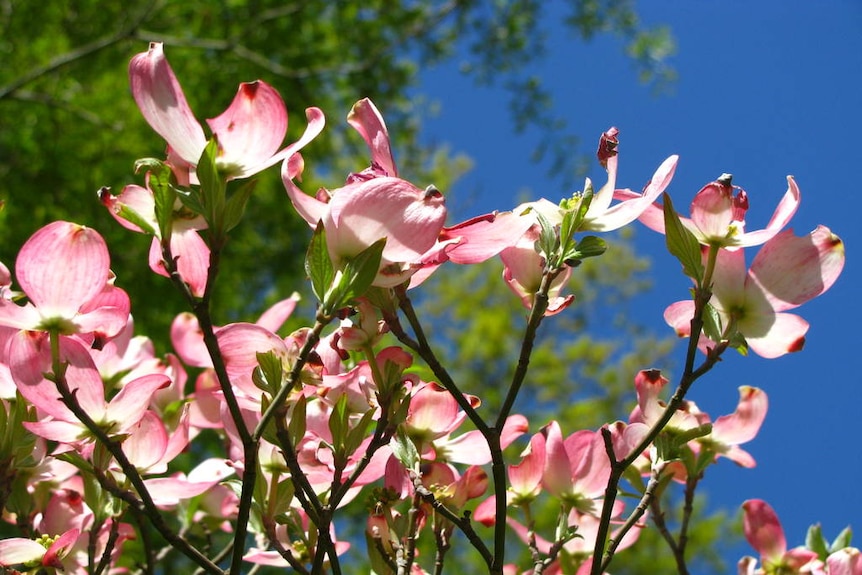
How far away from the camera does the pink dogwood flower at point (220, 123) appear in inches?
13.4

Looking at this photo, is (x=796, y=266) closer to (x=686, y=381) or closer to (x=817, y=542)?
(x=686, y=381)

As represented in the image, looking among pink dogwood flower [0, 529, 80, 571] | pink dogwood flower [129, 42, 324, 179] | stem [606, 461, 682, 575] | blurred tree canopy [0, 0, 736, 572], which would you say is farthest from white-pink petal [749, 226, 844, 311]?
blurred tree canopy [0, 0, 736, 572]

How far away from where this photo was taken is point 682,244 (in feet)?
1.23

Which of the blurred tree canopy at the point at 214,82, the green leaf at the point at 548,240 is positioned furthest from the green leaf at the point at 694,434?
the blurred tree canopy at the point at 214,82

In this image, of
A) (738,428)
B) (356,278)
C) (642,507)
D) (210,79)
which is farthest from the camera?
(210,79)

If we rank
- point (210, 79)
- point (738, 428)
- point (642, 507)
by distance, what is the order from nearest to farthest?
point (642, 507)
point (738, 428)
point (210, 79)

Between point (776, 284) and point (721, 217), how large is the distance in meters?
0.04

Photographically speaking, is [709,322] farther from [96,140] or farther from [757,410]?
[96,140]

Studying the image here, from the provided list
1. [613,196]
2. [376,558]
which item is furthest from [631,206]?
[376,558]

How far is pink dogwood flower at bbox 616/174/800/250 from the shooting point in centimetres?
39

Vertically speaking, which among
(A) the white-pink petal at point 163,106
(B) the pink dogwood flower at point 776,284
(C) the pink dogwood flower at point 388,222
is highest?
(B) the pink dogwood flower at point 776,284

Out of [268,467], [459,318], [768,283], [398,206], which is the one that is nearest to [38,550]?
[268,467]

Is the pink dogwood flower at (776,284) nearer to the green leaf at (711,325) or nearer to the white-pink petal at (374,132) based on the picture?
the green leaf at (711,325)

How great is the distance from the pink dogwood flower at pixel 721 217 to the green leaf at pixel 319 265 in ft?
0.50
